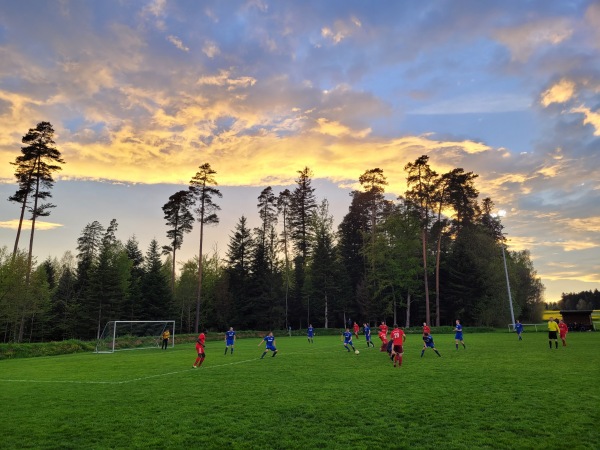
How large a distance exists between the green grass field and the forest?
130 ft

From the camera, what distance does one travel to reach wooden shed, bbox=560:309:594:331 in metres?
46.5

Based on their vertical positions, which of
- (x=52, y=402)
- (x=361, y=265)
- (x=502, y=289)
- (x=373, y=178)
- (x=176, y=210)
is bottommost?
(x=52, y=402)

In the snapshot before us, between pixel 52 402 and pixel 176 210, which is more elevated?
pixel 176 210

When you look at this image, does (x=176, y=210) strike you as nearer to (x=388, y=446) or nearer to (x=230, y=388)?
(x=230, y=388)

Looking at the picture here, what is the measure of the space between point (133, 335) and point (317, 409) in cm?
3878

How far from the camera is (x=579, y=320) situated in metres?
47.2

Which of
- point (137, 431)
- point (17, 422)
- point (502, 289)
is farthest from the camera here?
point (502, 289)

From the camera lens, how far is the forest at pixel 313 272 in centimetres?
5953

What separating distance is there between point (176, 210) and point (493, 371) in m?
54.2

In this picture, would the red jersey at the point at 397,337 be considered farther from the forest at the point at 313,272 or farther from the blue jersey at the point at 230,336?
the forest at the point at 313,272

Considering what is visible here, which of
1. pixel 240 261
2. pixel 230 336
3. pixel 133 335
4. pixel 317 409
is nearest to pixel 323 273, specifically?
pixel 240 261

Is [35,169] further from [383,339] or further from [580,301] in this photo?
[580,301]

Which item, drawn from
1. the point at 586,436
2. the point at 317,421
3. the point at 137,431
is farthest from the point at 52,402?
the point at 586,436

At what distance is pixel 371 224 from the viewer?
76125mm
